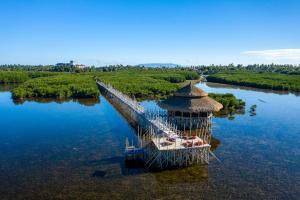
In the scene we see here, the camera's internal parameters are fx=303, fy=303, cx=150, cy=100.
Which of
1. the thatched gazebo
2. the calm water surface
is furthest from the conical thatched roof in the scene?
the calm water surface

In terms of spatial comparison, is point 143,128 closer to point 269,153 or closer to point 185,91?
point 185,91

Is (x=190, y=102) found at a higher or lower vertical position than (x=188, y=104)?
higher

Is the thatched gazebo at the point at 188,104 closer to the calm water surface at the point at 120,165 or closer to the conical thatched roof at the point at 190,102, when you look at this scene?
the conical thatched roof at the point at 190,102

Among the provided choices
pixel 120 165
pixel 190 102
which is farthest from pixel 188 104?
pixel 120 165

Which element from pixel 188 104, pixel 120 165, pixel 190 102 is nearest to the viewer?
pixel 120 165

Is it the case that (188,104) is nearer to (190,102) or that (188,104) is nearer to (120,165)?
(190,102)

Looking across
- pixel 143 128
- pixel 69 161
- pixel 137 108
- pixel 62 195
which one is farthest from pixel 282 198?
pixel 137 108
